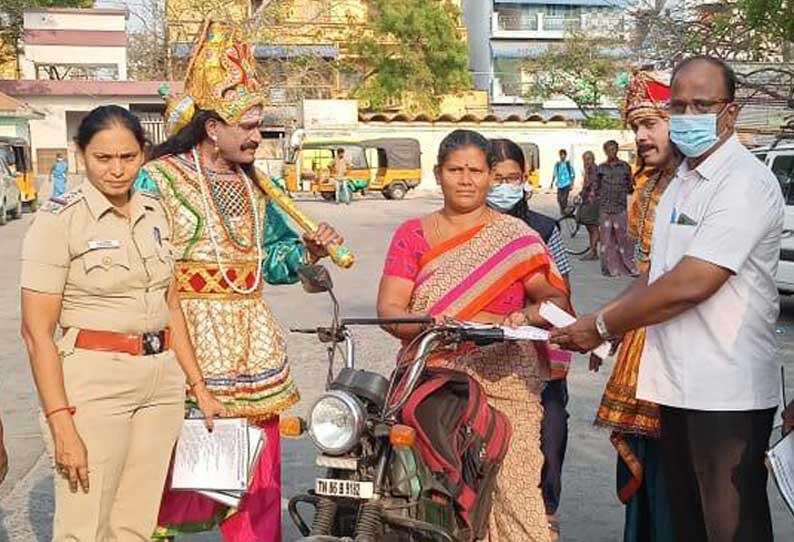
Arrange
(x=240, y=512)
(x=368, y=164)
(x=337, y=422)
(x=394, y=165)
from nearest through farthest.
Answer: (x=337, y=422) < (x=240, y=512) < (x=368, y=164) < (x=394, y=165)

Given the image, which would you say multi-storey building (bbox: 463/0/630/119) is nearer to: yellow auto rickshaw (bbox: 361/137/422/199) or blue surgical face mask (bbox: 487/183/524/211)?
yellow auto rickshaw (bbox: 361/137/422/199)

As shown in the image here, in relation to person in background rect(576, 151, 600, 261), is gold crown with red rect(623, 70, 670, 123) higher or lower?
higher

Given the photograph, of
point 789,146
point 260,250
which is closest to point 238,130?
point 260,250

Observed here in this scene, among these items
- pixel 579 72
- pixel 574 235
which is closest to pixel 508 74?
pixel 579 72

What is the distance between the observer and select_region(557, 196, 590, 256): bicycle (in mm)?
18359

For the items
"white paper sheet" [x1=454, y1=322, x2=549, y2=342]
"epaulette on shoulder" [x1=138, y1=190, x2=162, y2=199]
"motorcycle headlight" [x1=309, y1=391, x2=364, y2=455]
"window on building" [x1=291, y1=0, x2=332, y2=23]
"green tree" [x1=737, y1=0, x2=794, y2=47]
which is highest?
"window on building" [x1=291, y1=0, x2=332, y2=23]

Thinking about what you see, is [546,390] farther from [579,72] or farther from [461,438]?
[579,72]

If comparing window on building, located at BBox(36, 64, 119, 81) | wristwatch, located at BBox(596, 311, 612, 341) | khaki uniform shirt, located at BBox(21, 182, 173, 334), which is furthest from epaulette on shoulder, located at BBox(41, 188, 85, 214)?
window on building, located at BBox(36, 64, 119, 81)

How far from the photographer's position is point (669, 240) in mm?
3430

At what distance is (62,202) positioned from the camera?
341 cm

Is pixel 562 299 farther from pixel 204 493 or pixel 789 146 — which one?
pixel 789 146

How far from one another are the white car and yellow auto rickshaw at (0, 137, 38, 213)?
20092 millimetres

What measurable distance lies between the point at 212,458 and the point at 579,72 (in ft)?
145

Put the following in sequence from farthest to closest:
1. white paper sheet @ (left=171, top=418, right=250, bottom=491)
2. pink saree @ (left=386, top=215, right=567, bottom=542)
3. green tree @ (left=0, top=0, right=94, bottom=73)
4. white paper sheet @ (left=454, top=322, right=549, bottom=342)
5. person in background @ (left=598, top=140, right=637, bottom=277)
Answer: green tree @ (left=0, top=0, right=94, bottom=73) < person in background @ (left=598, top=140, right=637, bottom=277) < pink saree @ (left=386, top=215, right=567, bottom=542) < white paper sheet @ (left=171, top=418, right=250, bottom=491) < white paper sheet @ (left=454, top=322, right=549, bottom=342)
